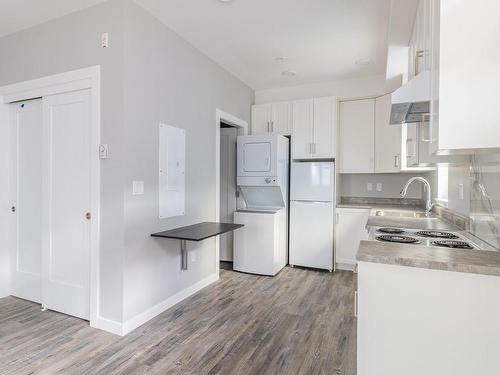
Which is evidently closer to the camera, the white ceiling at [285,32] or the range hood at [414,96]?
the range hood at [414,96]

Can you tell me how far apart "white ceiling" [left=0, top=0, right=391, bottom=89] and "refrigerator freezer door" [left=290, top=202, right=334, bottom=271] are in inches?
72.9

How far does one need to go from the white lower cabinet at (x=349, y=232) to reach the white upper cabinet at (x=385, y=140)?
0.71m

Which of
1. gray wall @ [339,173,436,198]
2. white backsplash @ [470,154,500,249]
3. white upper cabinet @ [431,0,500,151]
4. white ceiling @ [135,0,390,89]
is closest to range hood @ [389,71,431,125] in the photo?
white upper cabinet @ [431,0,500,151]

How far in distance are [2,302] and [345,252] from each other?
389cm

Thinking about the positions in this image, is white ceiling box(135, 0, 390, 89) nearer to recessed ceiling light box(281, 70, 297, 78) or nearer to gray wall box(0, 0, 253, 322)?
recessed ceiling light box(281, 70, 297, 78)

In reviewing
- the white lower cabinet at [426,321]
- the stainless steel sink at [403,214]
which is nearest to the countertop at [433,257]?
the white lower cabinet at [426,321]

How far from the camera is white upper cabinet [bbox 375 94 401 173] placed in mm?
3865

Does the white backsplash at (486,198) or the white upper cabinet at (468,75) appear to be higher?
the white upper cabinet at (468,75)

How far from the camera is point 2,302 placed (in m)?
2.89

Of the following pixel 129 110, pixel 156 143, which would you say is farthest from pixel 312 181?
pixel 129 110

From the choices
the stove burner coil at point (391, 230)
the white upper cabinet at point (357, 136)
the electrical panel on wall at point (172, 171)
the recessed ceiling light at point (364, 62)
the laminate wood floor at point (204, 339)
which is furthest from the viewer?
the white upper cabinet at point (357, 136)

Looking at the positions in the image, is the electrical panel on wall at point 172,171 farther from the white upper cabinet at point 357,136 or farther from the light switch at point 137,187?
the white upper cabinet at point 357,136

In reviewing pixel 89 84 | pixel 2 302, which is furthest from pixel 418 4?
pixel 2 302

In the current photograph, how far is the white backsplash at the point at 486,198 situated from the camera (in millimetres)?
1488
